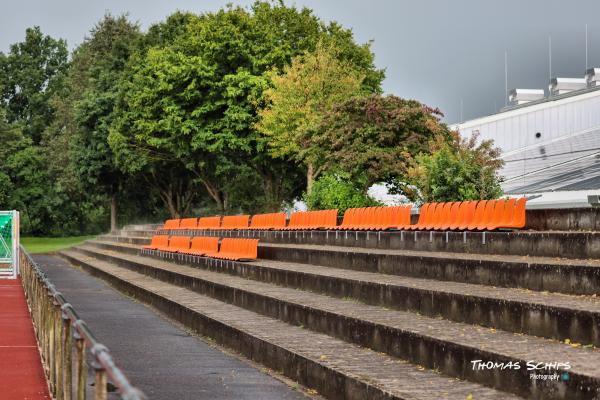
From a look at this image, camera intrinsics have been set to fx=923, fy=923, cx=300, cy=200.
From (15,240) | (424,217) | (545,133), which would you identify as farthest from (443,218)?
(545,133)

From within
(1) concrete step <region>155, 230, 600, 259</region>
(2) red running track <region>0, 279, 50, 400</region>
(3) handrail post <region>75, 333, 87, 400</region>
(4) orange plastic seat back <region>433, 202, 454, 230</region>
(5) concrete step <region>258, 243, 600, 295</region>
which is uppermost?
(4) orange plastic seat back <region>433, 202, 454, 230</region>

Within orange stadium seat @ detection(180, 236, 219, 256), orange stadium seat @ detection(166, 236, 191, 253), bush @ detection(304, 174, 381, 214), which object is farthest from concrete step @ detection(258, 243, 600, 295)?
orange stadium seat @ detection(166, 236, 191, 253)

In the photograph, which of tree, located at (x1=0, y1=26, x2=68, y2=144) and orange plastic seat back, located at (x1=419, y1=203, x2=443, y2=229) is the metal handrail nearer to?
orange plastic seat back, located at (x1=419, y1=203, x2=443, y2=229)

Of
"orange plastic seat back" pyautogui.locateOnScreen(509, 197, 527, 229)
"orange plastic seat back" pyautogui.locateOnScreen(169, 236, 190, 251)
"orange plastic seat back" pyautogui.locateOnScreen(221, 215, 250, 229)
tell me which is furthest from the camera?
"orange plastic seat back" pyautogui.locateOnScreen(221, 215, 250, 229)

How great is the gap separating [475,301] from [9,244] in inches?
718

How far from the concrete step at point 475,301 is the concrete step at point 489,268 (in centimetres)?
13

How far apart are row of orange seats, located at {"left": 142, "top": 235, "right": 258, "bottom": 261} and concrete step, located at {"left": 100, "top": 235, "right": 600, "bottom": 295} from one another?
11.1 ft

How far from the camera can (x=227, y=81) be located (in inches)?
1583

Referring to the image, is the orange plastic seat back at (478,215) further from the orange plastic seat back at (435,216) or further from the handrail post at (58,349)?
the handrail post at (58,349)

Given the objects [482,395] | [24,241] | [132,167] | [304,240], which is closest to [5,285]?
[304,240]

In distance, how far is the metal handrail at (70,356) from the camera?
3.48m

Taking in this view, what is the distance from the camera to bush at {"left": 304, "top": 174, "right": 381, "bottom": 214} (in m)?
25.1

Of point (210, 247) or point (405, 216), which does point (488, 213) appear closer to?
point (405, 216)

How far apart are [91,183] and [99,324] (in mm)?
43553
